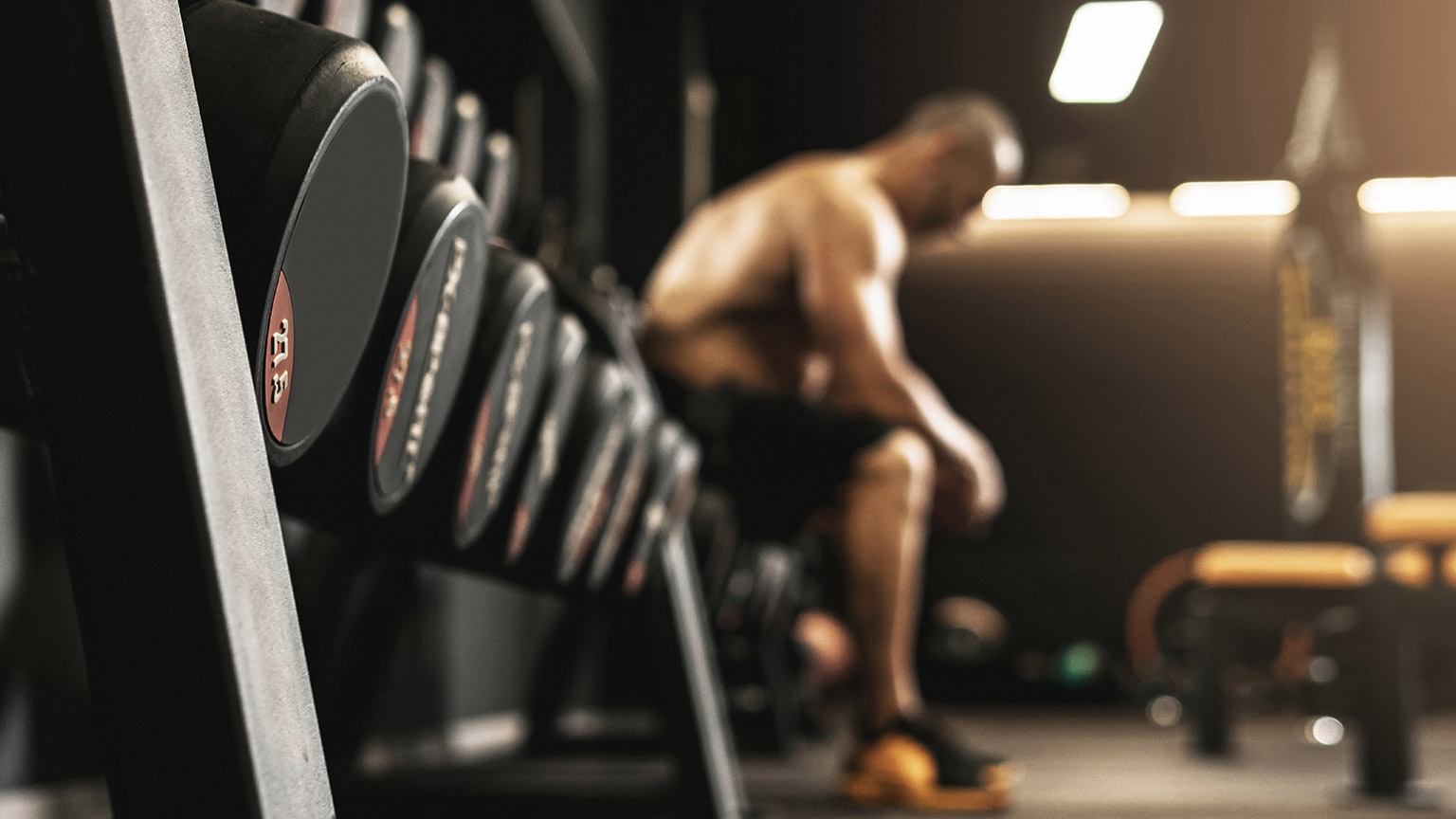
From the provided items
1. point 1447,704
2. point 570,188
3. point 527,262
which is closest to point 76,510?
point 527,262

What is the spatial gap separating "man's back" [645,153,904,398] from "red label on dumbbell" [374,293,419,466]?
1758mm

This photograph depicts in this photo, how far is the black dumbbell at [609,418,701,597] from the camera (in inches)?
49.9

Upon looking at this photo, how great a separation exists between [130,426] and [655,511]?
3.08ft

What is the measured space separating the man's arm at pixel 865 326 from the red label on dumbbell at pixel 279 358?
6.00ft

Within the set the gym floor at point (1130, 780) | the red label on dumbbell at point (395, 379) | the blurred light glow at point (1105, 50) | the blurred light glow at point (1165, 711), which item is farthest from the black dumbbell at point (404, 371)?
the blurred light glow at point (1105, 50)

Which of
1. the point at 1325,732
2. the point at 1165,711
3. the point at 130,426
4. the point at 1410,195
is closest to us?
the point at 130,426

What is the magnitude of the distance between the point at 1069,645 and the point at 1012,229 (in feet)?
6.41

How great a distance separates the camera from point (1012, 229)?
6148 mm

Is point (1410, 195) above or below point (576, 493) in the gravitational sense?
above

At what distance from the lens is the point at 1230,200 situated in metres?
6.12

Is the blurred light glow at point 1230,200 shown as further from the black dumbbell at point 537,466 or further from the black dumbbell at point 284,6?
the black dumbbell at point 284,6

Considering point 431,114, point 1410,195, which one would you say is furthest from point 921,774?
point 1410,195

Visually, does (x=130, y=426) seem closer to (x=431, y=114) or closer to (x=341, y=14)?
(x=341, y=14)

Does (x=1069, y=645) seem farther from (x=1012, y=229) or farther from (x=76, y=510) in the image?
(x=76, y=510)
